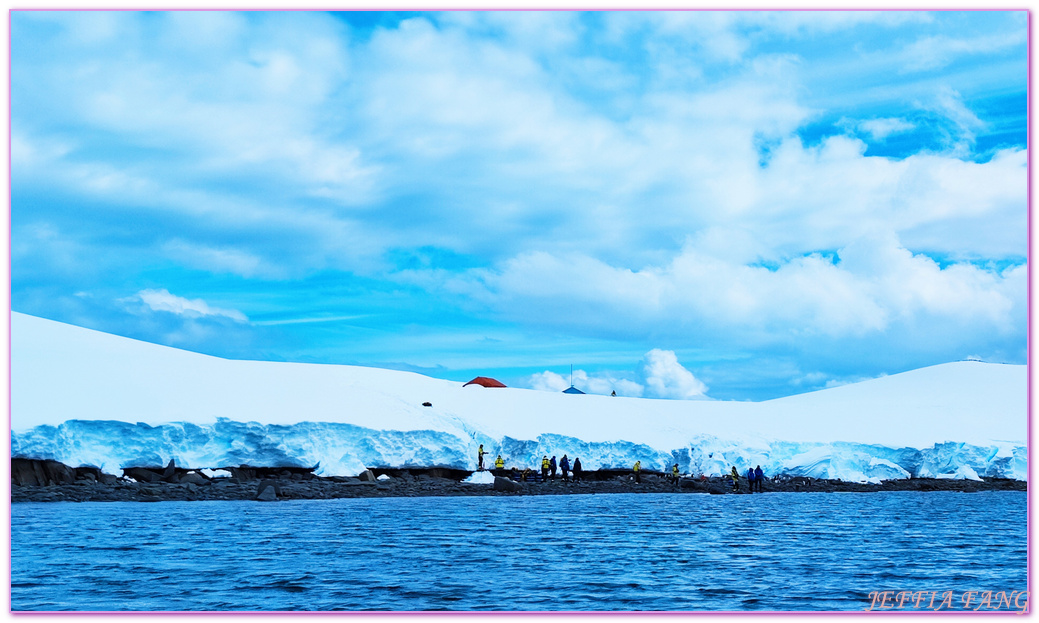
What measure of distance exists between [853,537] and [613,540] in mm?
4142

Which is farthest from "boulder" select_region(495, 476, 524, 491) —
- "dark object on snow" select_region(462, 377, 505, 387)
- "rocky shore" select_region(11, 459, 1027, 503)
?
"dark object on snow" select_region(462, 377, 505, 387)

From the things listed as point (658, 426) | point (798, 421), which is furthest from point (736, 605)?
point (798, 421)

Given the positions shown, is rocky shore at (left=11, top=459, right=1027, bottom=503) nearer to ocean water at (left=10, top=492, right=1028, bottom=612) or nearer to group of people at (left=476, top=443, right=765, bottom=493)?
group of people at (left=476, top=443, right=765, bottom=493)

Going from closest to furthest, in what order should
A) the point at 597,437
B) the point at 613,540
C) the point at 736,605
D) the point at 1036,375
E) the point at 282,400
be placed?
the point at 1036,375 → the point at 736,605 → the point at 613,540 → the point at 282,400 → the point at 597,437

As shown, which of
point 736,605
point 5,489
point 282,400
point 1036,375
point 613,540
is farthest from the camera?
point 282,400

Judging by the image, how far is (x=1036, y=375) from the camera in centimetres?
663

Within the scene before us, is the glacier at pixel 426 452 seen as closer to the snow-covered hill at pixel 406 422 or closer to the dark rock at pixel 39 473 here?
the snow-covered hill at pixel 406 422

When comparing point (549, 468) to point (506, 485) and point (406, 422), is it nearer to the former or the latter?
point (506, 485)

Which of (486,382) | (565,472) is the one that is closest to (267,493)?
(565,472)

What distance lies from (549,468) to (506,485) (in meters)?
3.52

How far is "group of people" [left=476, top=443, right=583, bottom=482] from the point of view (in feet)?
95.5

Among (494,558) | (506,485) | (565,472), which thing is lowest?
(494,558)

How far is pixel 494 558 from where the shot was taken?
1278 cm

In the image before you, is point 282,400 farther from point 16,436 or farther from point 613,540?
point 613,540
